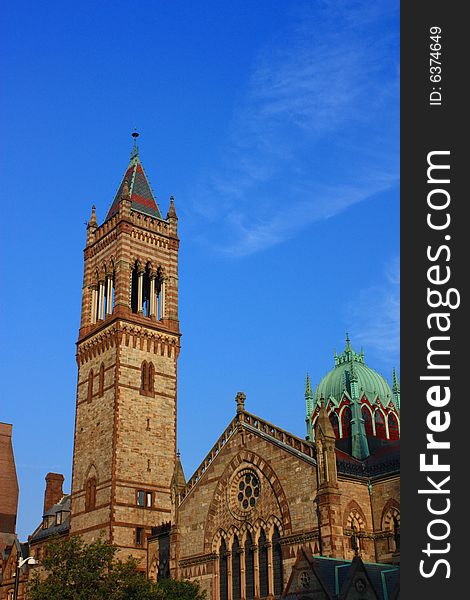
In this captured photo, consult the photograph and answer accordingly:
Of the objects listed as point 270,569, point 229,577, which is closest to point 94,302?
point 229,577

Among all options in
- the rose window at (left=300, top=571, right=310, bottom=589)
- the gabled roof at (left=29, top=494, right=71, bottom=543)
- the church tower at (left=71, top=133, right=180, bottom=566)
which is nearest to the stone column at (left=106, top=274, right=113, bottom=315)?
the church tower at (left=71, top=133, right=180, bottom=566)

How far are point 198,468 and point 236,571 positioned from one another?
793 centimetres

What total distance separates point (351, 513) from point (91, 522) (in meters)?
23.7

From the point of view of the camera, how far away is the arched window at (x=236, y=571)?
4750cm

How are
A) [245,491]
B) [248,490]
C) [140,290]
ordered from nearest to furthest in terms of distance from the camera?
1. [248,490]
2. [245,491]
3. [140,290]

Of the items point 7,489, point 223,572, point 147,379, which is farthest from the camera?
point 7,489

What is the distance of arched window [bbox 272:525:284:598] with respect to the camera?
44.7m

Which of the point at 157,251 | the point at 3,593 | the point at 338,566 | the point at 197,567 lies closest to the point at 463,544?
the point at 338,566

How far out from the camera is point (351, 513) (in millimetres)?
43875

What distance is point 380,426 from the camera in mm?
62281

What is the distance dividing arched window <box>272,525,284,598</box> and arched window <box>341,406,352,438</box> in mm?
17302

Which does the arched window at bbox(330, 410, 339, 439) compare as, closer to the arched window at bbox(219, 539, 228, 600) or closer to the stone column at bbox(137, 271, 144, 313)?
the arched window at bbox(219, 539, 228, 600)

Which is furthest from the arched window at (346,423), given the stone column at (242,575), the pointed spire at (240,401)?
the stone column at (242,575)

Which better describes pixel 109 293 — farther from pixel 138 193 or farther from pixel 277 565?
pixel 277 565
